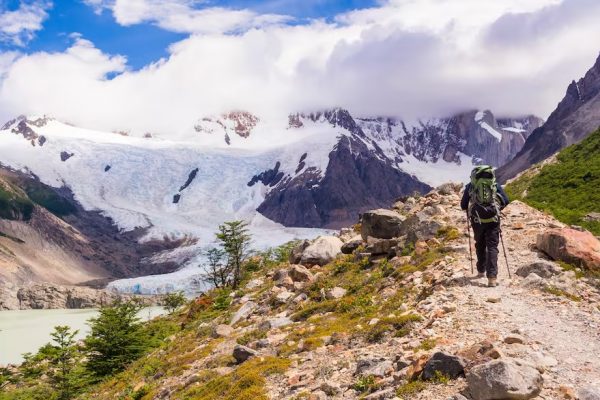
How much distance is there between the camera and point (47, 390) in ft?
105

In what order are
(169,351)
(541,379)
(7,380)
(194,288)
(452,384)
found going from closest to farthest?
(541,379)
(452,384)
(169,351)
(7,380)
(194,288)

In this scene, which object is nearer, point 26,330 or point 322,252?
point 322,252

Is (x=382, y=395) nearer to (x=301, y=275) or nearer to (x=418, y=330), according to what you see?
(x=418, y=330)

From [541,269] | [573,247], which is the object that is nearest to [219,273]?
[573,247]

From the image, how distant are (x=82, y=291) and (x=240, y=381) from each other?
194 meters

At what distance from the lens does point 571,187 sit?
37.2 meters

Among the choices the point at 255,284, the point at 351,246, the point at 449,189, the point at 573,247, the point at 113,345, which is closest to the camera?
the point at 573,247

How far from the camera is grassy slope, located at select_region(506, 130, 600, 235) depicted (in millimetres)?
29367

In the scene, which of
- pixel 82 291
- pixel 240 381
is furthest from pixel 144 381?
pixel 82 291

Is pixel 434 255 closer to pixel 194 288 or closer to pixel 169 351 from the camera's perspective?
pixel 169 351

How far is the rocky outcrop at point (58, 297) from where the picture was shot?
185 metres

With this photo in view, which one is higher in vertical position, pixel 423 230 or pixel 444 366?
pixel 423 230

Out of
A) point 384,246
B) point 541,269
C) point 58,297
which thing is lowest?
point 58,297

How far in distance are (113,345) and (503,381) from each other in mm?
28130
